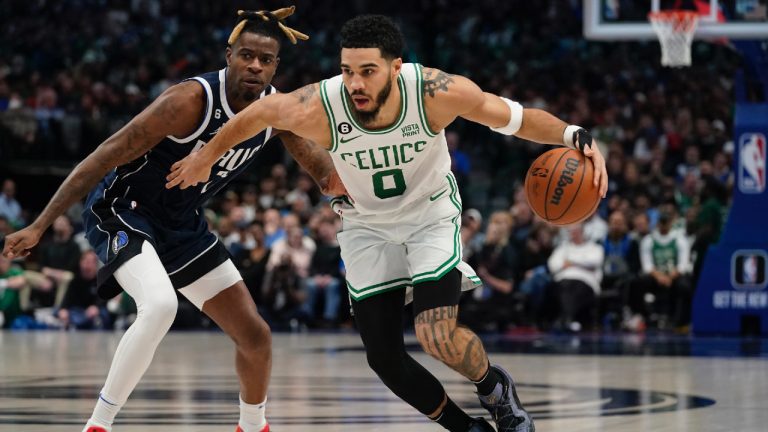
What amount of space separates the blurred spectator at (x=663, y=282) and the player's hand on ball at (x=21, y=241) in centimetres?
945

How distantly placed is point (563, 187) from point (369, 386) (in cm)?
339

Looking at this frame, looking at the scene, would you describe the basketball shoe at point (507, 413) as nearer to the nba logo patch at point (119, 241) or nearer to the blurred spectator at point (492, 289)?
the nba logo patch at point (119, 241)

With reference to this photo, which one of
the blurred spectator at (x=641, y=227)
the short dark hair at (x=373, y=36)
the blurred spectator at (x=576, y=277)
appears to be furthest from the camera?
the blurred spectator at (x=641, y=227)

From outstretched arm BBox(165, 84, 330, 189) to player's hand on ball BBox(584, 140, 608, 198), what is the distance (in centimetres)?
114

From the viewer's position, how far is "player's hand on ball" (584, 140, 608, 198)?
18.0 feet

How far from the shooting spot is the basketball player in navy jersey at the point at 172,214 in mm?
5535

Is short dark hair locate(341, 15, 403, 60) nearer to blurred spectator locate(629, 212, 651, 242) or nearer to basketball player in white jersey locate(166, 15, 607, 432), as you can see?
basketball player in white jersey locate(166, 15, 607, 432)

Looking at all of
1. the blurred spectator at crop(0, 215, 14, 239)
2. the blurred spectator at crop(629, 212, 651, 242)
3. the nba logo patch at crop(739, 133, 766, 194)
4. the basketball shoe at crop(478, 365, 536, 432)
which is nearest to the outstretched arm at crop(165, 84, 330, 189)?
the basketball shoe at crop(478, 365, 536, 432)

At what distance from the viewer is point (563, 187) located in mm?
5688

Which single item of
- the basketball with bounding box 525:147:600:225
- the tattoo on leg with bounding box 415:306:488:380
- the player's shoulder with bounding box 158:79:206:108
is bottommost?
the tattoo on leg with bounding box 415:306:488:380

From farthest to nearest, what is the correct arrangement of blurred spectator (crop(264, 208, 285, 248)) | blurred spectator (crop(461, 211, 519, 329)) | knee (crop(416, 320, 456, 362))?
blurred spectator (crop(264, 208, 285, 248)) < blurred spectator (crop(461, 211, 519, 329)) < knee (crop(416, 320, 456, 362))

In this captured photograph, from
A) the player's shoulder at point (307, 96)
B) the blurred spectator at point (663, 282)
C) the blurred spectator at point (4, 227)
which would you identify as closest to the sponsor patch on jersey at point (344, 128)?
the player's shoulder at point (307, 96)

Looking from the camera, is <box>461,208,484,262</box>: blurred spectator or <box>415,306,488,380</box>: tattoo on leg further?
<box>461,208,484,262</box>: blurred spectator

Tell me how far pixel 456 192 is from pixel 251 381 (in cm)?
133
